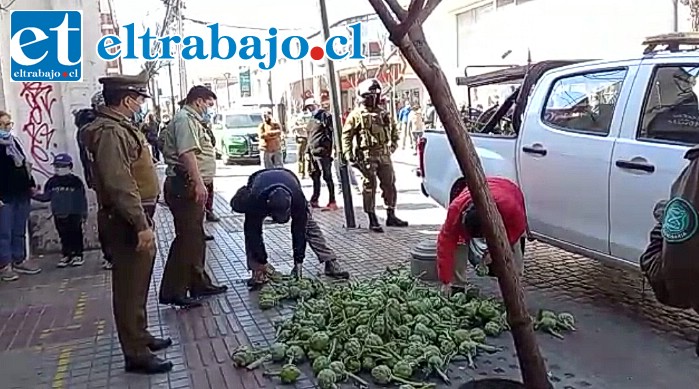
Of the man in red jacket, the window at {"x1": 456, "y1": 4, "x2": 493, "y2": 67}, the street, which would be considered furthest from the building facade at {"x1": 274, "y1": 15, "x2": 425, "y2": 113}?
the man in red jacket

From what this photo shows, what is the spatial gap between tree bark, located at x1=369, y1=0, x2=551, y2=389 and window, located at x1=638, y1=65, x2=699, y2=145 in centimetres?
200

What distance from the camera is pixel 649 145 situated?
4.85m

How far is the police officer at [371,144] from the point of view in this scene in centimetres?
948

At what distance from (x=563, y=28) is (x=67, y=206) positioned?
48.1 ft

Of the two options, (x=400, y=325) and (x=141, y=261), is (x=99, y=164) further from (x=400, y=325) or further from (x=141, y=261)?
(x=400, y=325)

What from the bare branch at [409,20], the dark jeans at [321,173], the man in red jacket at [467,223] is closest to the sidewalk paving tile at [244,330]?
the man in red jacket at [467,223]

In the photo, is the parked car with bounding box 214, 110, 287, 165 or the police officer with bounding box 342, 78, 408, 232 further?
the parked car with bounding box 214, 110, 287, 165

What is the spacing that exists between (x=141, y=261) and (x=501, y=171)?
3288 mm

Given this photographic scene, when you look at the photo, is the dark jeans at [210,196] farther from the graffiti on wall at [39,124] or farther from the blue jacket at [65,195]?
the graffiti on wall at [39,124]

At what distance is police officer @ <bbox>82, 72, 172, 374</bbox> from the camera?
4.43 metres

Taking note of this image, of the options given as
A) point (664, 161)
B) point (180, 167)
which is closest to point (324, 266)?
point (180, 167)

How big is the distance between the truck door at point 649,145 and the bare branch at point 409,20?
7.75ft

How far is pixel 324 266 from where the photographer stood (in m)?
7.28

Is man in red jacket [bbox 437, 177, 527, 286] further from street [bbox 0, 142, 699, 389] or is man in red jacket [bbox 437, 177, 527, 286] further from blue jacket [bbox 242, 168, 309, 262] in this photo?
blue jacket [bbox 242, 168, 309, 262]
